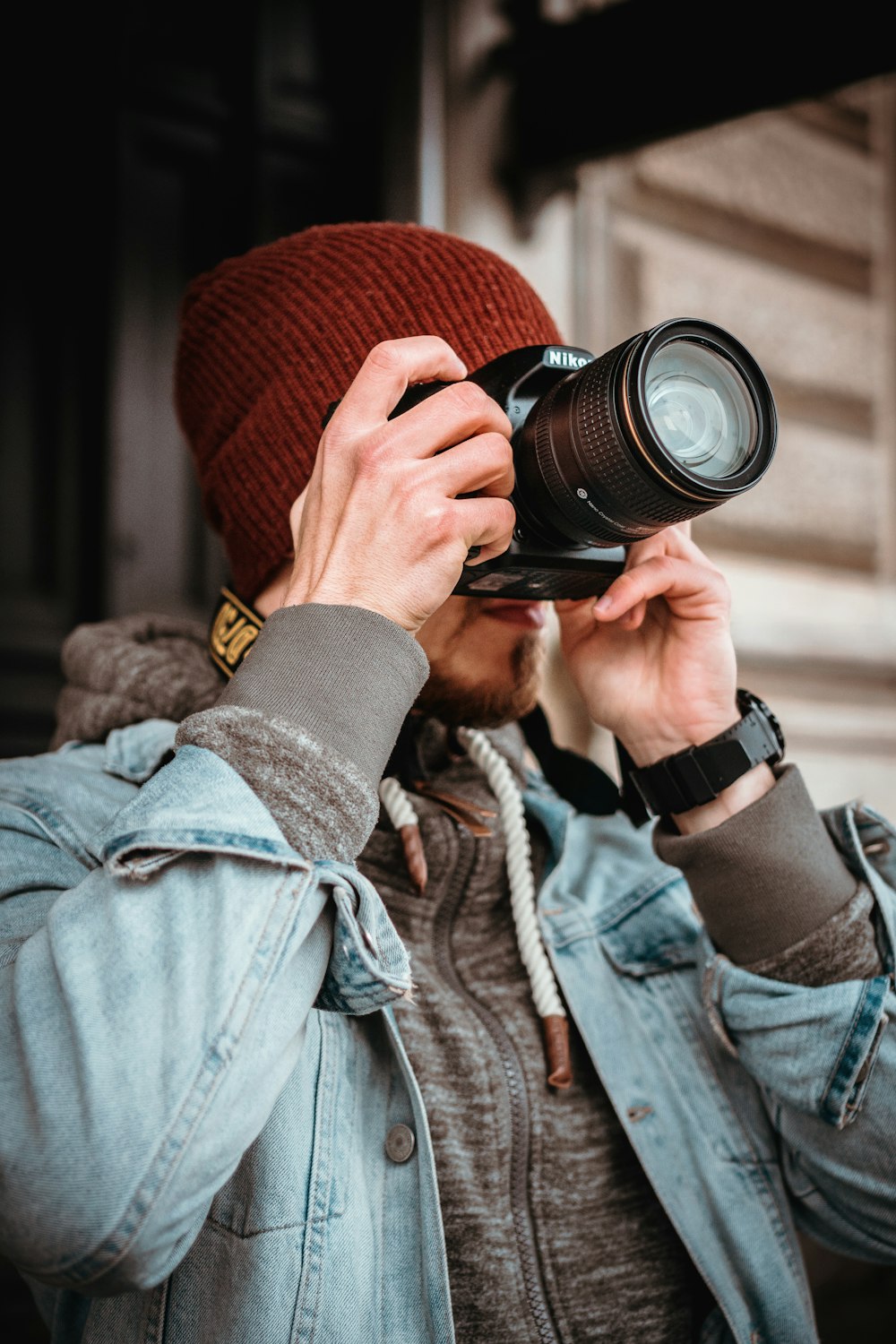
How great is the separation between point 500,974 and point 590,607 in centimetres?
32

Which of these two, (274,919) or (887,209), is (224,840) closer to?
(274,919)

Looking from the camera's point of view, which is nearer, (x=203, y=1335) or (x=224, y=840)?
(x=224, y=840)

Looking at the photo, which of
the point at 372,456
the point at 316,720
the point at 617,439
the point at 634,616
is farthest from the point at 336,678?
the point at 634,616

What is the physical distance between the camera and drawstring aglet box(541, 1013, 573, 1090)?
32.6 inches

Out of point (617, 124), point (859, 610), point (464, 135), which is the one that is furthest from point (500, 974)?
point (859, 610)

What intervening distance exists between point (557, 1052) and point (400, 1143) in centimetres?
17


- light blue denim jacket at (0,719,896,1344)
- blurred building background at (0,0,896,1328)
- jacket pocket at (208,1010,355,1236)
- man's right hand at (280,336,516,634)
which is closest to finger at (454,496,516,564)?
man's right hand at (280,336,516,634)

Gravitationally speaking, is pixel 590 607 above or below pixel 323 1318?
above

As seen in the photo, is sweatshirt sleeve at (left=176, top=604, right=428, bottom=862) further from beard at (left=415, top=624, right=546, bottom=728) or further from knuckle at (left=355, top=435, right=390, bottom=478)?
beard at (left=415, top=624, right=546, bottom=728)

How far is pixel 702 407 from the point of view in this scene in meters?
0.74

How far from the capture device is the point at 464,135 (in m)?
1.42

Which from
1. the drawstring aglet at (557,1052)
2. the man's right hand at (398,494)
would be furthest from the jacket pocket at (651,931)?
the man's right hand at (398,494)

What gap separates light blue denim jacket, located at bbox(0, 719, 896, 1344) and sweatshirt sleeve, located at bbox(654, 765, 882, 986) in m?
0.02

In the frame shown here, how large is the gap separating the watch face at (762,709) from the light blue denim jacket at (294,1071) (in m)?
0.09
